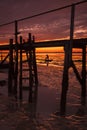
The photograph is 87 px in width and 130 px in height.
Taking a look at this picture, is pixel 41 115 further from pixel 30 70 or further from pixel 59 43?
pixel 30 70

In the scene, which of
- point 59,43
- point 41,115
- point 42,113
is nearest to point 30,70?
point 59,43

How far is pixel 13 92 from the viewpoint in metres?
12.3

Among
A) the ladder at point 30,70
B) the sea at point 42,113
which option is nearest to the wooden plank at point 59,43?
the ladder at point 30,70

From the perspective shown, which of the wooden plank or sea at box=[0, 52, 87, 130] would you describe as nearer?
sea at box=[0, 52, 87, 130]

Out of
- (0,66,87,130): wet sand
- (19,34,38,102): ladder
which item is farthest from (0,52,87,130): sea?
(19,34,38,102): ladder

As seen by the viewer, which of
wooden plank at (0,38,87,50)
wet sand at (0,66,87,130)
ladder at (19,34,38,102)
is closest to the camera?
wet sand at (0,66,87,130)

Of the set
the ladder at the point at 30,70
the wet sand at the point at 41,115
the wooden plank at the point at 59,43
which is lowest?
the wet sand at the point at 41,115

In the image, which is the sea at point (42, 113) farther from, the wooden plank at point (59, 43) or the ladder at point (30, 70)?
the wooden plank at point (59, 43)

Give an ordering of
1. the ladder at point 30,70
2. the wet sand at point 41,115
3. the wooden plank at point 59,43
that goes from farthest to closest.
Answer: the ladder at point 30,70 → the wooden plank at point 59,43 → the wet sand at point 41,115

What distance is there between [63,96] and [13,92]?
438 cm

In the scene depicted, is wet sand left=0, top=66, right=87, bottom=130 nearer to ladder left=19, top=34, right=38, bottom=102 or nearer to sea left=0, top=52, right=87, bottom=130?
sea left=0, top=52, right=87, bottom=130

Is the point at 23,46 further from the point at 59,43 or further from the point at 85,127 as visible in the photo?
the point at 85,127

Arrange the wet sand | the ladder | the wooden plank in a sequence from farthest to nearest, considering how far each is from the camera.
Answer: the ladder, the wooden plank, the wet sand

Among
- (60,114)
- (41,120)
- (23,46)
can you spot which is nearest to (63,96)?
(60,114)
